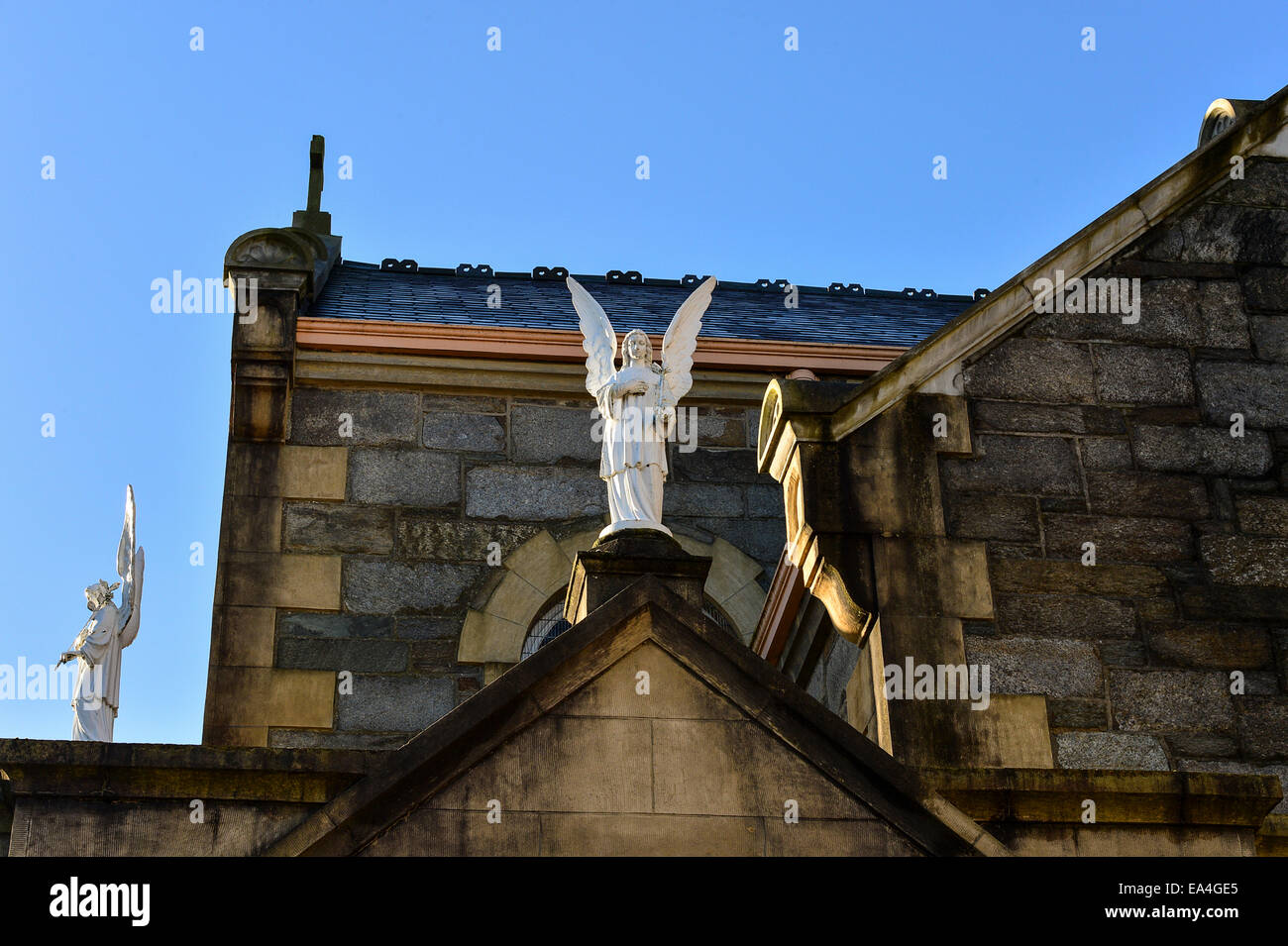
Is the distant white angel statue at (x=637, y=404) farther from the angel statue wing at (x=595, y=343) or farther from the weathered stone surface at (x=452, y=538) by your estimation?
the weathered stone surface at (x=452, y=538)

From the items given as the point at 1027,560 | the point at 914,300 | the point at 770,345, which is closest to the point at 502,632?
the point at 770,345

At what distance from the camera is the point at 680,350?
32.4 ft

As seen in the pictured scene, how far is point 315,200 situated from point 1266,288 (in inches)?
391

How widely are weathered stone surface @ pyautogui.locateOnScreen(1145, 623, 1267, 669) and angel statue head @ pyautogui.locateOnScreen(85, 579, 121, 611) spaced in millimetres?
6602

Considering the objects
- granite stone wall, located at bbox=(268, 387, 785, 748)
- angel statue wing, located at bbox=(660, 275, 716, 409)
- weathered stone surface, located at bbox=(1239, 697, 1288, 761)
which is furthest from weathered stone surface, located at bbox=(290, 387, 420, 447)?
weathered stone surface, located at bbox=(1239, 697, 1288, 761)

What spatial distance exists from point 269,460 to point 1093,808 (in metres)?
7.09

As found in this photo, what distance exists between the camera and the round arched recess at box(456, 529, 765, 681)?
1249cm

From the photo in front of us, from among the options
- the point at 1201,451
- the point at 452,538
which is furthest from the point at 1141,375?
the point at 452,538

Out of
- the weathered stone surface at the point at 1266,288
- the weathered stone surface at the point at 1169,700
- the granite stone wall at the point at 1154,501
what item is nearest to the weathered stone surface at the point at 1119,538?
the granite stone wall at the point at 1154,501

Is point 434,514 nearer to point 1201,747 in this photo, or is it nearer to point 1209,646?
point 1209,646

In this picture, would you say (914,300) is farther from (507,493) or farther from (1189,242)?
(1189,242)

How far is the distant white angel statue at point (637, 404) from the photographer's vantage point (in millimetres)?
9055

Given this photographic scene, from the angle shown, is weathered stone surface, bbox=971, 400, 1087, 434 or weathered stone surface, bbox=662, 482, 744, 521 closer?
weathered stone surface, bbox=971, 400, 1087, 434

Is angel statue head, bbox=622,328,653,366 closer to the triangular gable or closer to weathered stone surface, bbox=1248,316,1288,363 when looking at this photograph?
the triangular gable
